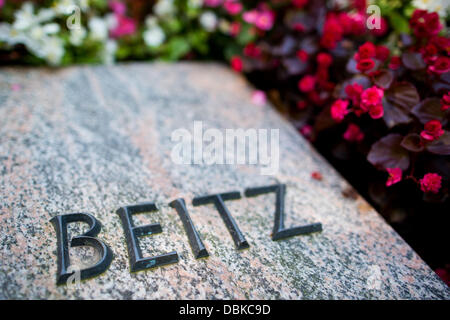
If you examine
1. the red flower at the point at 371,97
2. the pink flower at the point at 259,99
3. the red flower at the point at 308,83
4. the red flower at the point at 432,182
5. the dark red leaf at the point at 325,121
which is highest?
the red flower at the point at 308,83

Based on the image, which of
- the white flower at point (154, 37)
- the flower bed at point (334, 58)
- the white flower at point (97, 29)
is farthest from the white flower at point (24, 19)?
the white flower at point (154, 37)

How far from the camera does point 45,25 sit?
2.07 m

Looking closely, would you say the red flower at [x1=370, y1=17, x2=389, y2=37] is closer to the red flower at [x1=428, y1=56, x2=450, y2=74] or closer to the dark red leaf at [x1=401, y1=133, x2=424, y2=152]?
the red flower at [x1=428, y1=56, x2=450, y2=74]

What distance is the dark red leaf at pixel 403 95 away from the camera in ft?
4.37

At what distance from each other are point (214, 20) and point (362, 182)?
154 centimetres

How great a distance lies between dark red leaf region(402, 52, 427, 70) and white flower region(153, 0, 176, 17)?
166 cm

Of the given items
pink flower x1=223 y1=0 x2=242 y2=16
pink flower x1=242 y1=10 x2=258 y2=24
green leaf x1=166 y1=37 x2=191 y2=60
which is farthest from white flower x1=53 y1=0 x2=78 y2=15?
pink flower x1=242 y1=10 x2=258 y2=24

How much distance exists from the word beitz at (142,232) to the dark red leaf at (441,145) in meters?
0.51

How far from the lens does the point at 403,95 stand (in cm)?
135

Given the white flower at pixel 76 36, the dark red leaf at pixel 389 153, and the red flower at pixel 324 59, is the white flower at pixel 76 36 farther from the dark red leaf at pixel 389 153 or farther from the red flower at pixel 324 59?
the dark red leaf at pixel 389 153

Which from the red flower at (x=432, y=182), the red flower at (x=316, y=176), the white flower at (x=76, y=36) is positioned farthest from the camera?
the white flower at (x=76, y=36)

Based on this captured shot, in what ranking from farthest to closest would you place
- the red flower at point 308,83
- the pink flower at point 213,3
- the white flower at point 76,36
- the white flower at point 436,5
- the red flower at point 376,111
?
1. the pink flower at point 213,3
2. the white flower at point 76,36
3. the red flower at point 308,83
4. the white flower at point 436,5
5. the red flower at point 376,111
